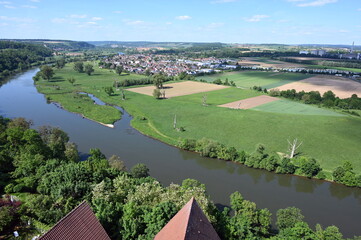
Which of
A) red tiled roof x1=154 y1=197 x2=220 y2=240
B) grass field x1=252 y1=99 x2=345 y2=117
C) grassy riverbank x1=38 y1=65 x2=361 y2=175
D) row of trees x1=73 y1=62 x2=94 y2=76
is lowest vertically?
grassy riverbank x1=38 y1=65 x2=361 y2=175

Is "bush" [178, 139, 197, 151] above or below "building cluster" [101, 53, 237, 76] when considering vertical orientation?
below

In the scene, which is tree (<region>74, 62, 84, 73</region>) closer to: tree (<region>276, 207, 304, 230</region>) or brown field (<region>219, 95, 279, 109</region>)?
brown field (<region>219, 95, 279, 109</region>)

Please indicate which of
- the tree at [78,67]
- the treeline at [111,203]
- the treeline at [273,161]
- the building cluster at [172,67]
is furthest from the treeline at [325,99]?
the tree at [78,67]

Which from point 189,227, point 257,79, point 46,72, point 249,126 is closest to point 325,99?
point 249,126

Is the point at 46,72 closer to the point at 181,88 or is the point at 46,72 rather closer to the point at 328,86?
the point at 181,88

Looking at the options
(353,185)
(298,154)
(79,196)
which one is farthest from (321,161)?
(79,196)

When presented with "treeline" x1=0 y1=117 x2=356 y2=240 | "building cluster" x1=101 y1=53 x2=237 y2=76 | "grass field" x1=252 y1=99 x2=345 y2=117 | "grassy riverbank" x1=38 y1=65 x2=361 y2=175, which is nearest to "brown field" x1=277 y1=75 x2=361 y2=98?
"grass field" x1=252 y1=99 x2=345 y2=117

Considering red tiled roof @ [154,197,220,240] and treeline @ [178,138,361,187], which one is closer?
red tiled roof @ [154,197,220,240]
